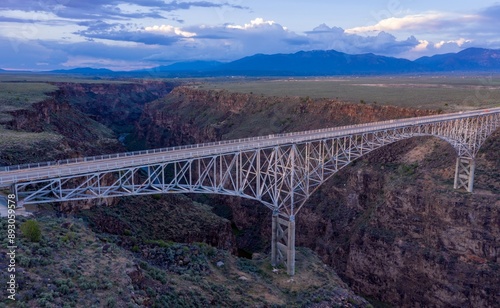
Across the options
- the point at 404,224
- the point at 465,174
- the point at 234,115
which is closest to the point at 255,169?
the point at 404,224

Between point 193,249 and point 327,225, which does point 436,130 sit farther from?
point 193,249

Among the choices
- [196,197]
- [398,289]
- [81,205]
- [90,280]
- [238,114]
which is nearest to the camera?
[90,280]

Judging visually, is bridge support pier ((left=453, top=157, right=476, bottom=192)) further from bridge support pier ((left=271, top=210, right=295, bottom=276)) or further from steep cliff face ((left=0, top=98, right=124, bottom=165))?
steep cliff face ((left=0, top=98, right=124, bottom=165))

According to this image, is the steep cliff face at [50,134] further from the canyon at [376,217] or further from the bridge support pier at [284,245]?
the bridge support pier at [284,245]

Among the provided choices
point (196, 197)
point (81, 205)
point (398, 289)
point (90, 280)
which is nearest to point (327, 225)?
point (398, 289)

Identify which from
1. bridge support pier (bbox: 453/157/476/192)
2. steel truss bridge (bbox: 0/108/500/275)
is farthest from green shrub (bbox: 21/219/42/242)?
bridge support pier (bbox: 453/157/476/192)
